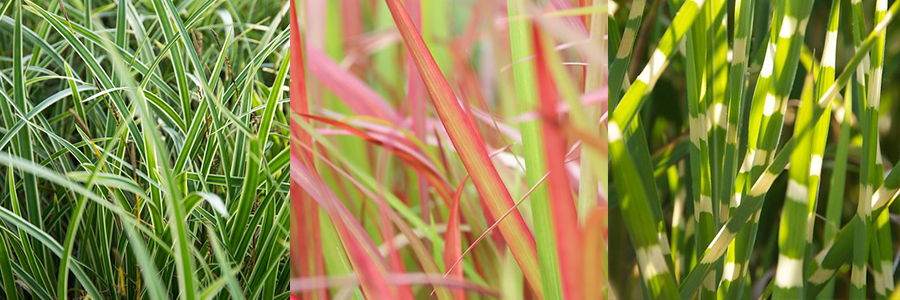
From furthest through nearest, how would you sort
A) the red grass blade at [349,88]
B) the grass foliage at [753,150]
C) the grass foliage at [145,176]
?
1. the grass foliage at [145,176]
2. the red grass blade at [349,88]
3. the grass foliage at [753,150]

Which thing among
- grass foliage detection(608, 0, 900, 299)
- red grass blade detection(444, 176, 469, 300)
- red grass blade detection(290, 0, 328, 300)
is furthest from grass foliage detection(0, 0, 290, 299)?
grass foliage detection(608, 0, 900, 299)

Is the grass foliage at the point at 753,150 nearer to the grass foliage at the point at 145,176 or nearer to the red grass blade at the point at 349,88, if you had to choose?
the red grass blade at the point at 349,88

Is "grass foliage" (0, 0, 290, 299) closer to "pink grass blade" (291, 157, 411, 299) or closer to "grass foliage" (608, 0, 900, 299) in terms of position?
"pink grass blade" (291, 157, 411, 299)

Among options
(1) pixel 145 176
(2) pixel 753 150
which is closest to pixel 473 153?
(2) pixel 753 150

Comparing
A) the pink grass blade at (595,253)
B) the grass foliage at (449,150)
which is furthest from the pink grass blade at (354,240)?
the pink grass blade at (595,253)

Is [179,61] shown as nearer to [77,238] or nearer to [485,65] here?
[77,238]

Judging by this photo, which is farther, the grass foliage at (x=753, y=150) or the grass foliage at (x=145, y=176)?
the grass foliage at (x=145, y=176)

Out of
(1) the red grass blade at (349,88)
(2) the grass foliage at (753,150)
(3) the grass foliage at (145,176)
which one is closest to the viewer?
(2) the grass foliage at (753,150)

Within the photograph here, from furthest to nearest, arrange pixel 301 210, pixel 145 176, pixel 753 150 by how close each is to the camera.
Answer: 1. pixel 145 176
2. pixel 301 210
3. pixel 753 150

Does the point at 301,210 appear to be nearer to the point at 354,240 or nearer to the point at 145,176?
the point at 354,240
